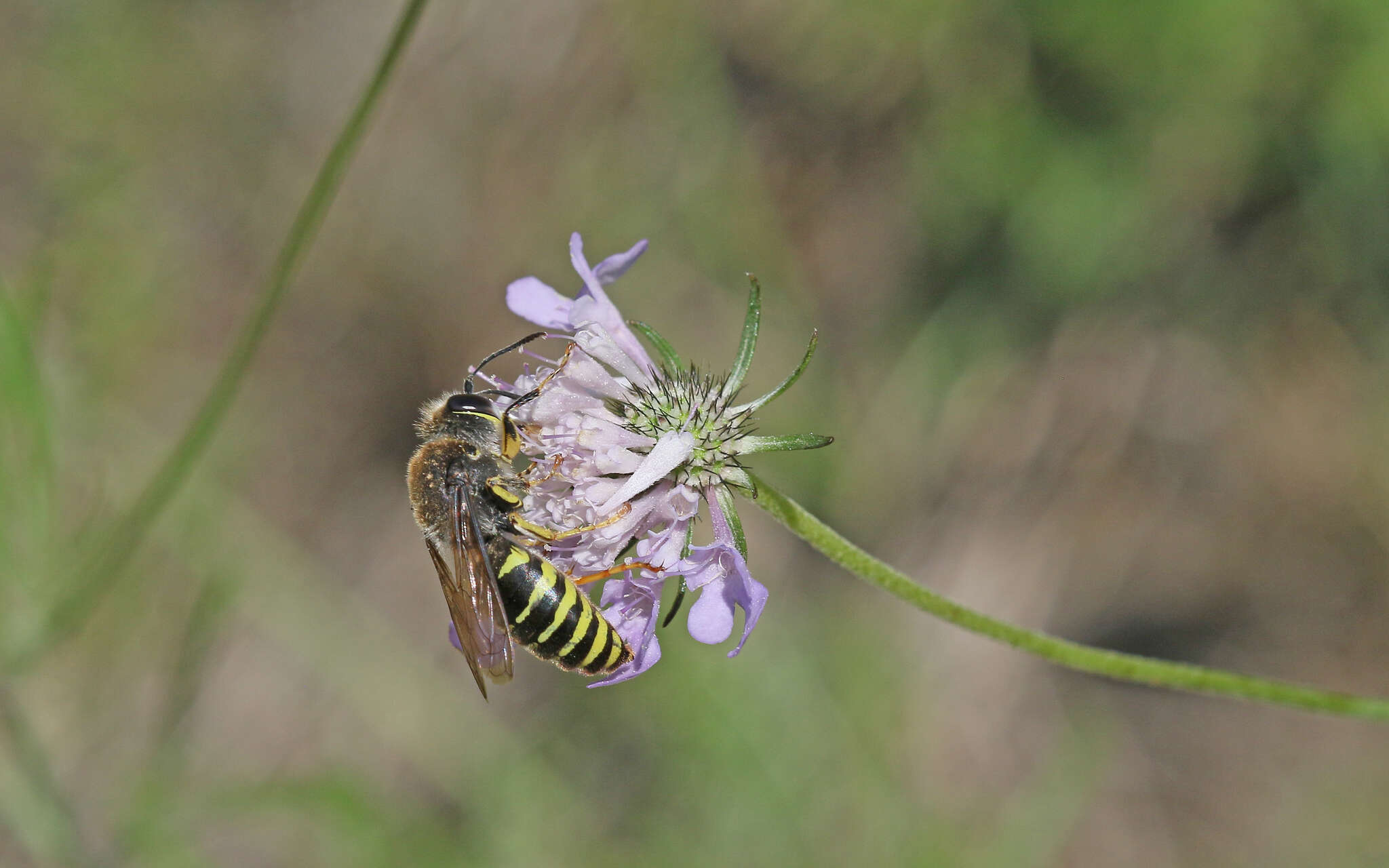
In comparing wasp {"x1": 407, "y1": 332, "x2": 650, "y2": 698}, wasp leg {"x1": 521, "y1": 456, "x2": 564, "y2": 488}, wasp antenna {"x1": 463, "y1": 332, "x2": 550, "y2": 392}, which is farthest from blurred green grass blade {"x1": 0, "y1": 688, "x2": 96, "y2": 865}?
wasp leg {"x1": 521, "y1": 456, "x2": 564, "y2": 488}

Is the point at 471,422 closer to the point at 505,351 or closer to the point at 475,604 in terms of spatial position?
the point at 505,351

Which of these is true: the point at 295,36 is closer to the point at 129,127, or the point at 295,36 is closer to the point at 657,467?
the point at 129,127

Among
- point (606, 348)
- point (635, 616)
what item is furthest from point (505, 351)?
point (635, 616)

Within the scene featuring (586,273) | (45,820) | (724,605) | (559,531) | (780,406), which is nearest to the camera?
(724,605)

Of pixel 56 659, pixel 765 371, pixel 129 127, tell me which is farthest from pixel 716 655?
pixel 129 127

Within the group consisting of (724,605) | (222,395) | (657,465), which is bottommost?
(222,395)

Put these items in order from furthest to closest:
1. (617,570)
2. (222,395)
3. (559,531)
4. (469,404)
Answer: (222,395), (469,404), (559,531), (617,570)

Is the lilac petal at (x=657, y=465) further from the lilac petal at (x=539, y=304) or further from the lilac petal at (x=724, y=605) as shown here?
the lilac petal at (x=539, y=304)
